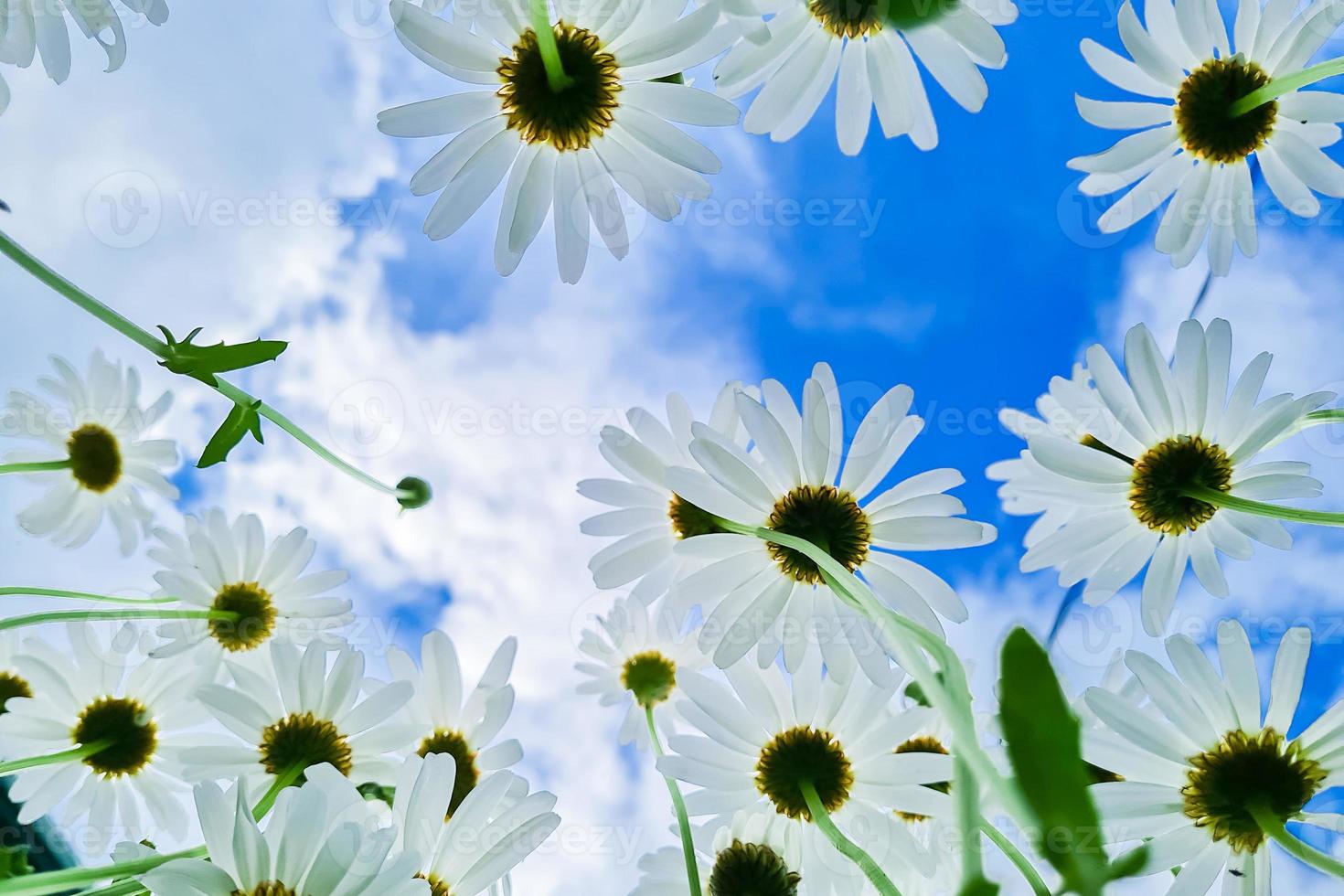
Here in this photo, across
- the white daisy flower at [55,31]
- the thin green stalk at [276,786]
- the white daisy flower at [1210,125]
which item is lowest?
the thin green stalk at [276,786]

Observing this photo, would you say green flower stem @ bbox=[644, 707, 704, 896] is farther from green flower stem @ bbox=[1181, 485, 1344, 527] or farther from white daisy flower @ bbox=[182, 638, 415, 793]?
green flower stem @ bbox=[1181, 485, 1344, 527]

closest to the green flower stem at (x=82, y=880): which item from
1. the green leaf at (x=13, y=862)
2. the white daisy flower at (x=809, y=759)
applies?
the green leaf at (x=13, y=862)

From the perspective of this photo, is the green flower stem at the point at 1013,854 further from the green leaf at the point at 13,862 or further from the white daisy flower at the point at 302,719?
the green leaf at the point at 13,862

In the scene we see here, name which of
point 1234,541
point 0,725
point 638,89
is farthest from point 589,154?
point 0,725

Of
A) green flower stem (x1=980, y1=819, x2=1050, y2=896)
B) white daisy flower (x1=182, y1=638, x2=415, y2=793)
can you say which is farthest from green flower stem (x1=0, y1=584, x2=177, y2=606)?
green flower stem (x1=980, y1=819, x2=1050, y2=896)

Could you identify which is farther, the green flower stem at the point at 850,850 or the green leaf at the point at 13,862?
the green leaf at the point at 13,862
